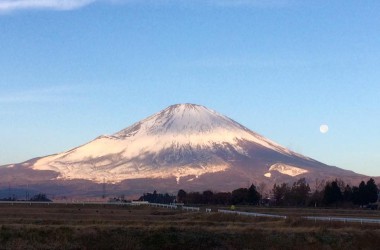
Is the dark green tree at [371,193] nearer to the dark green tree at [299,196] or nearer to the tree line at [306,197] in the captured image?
the tree line at [306,197]

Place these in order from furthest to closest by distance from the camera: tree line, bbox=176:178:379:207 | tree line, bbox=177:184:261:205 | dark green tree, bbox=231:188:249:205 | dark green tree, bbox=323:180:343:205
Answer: dark green tree, bbox=231:188:249:205
tree line, bbox=177:184:261:205
tree line, bbox=176:178:379:207
dark green tree, bbox=323:180:343:205

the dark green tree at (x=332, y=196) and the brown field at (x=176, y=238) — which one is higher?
the dark green tree at (x=332, y=196)

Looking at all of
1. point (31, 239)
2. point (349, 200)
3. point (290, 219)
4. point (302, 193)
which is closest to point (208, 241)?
point (31, 239)

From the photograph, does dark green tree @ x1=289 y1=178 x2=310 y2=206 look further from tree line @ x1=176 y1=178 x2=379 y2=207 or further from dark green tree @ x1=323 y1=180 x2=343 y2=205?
dark green tree @ x1=323 y1=180 x2=343 y2=205

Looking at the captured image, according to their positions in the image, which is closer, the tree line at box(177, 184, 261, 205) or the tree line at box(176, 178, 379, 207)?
the tree line at box(176, 178, 379, 207)

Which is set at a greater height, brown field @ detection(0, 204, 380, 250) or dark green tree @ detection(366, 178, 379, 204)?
dark green tree @ detection(366, 178, 379, 204)

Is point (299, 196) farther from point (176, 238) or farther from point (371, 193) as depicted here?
point (176, 238)

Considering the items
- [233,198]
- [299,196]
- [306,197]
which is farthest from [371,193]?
[233,198]

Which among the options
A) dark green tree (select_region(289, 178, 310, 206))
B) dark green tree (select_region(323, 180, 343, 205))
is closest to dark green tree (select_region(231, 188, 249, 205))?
dark green tree (select_region(289, 178, 310, 206))

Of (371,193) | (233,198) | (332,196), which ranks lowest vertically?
(332,196)

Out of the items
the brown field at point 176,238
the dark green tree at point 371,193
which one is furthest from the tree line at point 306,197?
the brown field at point 176,238

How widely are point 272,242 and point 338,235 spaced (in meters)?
3.89

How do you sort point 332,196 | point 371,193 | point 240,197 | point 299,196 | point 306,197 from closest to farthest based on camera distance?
point 332,196, point 371,193, point 306,197, point 299,196, point 240,197

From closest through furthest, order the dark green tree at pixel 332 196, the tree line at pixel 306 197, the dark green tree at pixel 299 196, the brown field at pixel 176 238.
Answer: the brown field at pixel 176 238 → the dark green tree at pixel 332 196 → the tree line at pixel 306 197 → the dark green tree at pixel 299 196
